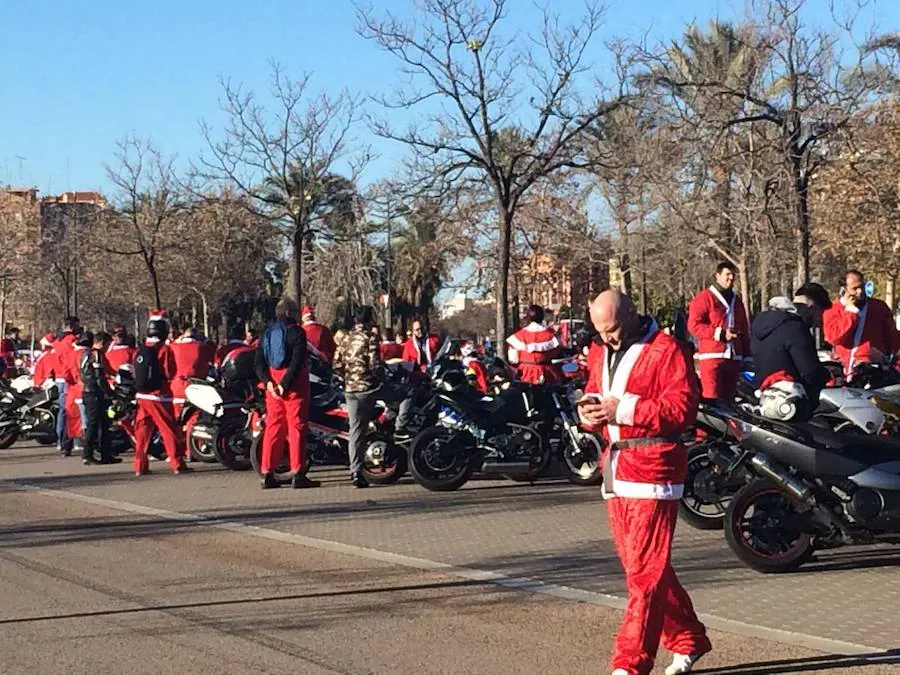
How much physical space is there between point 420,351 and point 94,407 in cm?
559

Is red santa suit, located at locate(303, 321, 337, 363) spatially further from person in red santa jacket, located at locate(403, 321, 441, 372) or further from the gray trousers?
person in red santa jacket, located at locate(403, 321, 441, 372)

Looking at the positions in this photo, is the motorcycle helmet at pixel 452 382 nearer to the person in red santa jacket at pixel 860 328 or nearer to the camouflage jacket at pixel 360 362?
the camouflage jacket at pixel 360 362

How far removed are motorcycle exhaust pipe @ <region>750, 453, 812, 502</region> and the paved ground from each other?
57 cm

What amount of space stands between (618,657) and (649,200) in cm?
2340

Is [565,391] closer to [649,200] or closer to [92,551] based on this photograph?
[92,551]

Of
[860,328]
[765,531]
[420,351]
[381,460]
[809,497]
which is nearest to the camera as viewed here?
[809,497]

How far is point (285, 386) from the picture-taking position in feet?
43.8

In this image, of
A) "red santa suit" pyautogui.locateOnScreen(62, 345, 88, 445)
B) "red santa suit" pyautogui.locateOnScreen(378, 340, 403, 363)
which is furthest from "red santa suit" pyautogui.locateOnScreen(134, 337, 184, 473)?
"red santa suit" pyautogui.locateOnScreen(378, 340, 403, 363)

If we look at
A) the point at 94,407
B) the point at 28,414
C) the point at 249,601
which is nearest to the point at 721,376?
the point at 249,601

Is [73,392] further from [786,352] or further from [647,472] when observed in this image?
[647,472]

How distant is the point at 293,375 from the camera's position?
13.4 metres

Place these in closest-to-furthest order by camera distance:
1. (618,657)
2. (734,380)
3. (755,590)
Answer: (618,657), (755,590), (734,380)

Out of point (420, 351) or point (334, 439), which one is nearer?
point (334, 439)

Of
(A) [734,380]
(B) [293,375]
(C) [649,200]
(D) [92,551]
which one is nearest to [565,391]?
(A) [734,380]
